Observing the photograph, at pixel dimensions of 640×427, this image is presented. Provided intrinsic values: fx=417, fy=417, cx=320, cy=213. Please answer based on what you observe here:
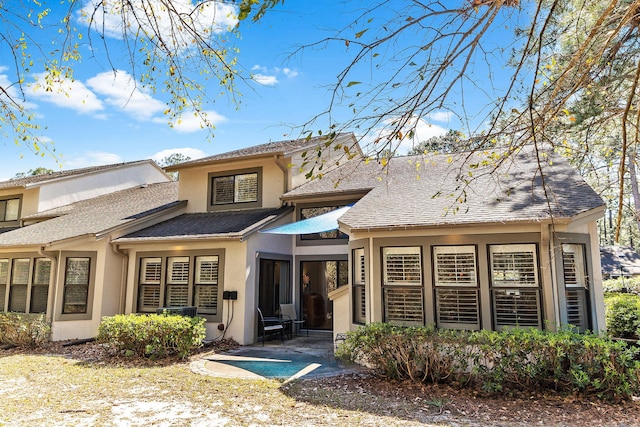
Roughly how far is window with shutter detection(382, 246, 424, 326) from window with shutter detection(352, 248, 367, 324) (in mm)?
784

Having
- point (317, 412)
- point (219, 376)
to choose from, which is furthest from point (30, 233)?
point (317, 412)

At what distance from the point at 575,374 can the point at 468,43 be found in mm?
5714

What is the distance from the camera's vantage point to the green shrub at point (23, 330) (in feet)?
40.8

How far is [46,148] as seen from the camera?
5820mm

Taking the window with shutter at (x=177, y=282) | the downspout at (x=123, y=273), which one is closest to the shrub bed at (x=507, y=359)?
the window with shutter at (x=177, y=282)

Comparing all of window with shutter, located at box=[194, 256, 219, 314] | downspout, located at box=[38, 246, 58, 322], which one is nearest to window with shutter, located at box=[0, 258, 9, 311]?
downspout, located at box=[38, 246, 58, 322]

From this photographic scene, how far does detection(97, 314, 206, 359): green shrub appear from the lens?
1046 centimetres

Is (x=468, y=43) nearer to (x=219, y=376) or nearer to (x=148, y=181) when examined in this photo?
(x=219, y=376)

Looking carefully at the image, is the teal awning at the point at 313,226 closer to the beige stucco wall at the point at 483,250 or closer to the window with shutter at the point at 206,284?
the beige stucco wall at the point at 483,250

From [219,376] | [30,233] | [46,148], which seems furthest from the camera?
[30,233]

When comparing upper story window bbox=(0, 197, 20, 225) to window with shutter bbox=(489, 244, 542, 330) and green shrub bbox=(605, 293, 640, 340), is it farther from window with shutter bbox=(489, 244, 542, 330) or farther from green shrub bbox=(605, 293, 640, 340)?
green shrub bbox=(605, 293, 640, 340)

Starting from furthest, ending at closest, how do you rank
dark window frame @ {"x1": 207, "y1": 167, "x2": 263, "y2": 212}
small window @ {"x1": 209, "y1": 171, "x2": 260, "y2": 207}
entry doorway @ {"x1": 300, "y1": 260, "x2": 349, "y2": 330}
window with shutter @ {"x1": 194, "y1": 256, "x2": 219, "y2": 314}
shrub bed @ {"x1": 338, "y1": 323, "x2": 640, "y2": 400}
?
small window @ {"x1": 209, "y1": 171, "x2": 260, "y2": 207} < dark window frame @ {"x1": 207, "y1": 167, "x2": 263, "y2": 212} < entry doorway @ {"x1": 300, "y1": 260, "x2": 349, "y2": 330} < window with shutter @ {"x1": 194, "y1": 256, "x2": 219, "y2": 314} < shrub bed @ {"x1": 338, "y1": 323, "x2": 640, "y2": 400}

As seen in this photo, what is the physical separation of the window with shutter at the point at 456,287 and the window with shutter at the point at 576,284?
192cm

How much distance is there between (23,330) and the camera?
12.4 m
